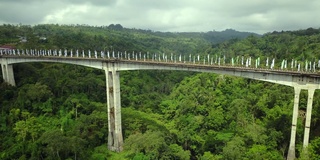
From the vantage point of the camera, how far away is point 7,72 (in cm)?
6044

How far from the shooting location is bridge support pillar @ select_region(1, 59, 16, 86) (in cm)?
6033

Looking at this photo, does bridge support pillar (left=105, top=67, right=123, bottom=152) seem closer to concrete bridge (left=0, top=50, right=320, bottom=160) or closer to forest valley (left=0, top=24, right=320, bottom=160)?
concrete bridge (left=0, top=50, right=320, bottom=160)

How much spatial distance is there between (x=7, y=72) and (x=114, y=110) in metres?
31.9

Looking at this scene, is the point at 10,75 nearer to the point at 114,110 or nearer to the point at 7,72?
the point at 7,72

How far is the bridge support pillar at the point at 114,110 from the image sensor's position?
44.6 meters

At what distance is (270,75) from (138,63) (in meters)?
20.4

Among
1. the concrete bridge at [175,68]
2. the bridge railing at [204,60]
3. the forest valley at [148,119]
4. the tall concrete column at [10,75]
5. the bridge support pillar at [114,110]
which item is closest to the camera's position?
the concrete bridge at [175,68]

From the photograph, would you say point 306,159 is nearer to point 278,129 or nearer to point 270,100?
point 278,129

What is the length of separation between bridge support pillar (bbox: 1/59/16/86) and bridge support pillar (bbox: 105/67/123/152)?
29837 mm

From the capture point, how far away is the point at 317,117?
39.1 metres

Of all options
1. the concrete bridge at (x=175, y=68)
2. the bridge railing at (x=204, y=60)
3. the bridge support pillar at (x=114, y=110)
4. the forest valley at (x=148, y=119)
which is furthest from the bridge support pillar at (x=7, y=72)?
the bridge support pillar at (x=114, y=110)

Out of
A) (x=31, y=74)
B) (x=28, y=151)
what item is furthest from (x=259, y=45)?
(x=28, y=151)

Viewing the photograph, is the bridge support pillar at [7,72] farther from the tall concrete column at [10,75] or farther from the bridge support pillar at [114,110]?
the bridge support pillar at [114,110]

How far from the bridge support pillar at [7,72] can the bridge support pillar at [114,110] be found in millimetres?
29837
